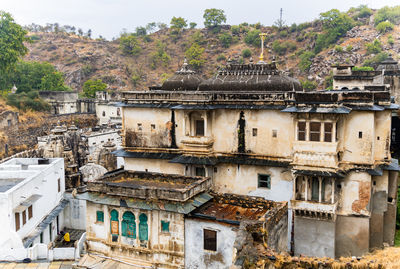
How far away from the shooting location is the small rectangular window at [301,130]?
24.1 m

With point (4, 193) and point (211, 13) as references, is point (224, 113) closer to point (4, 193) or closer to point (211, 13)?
point (4, 193)

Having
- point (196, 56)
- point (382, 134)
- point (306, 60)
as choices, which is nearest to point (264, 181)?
point (382, 134)

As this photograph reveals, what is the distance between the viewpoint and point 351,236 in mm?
24250

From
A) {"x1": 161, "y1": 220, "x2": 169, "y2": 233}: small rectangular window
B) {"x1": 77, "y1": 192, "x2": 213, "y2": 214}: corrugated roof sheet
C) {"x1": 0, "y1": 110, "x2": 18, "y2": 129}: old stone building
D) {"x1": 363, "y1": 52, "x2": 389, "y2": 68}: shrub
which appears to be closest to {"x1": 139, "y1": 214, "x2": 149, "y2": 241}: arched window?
{"x1": 77, "y1": 192, "x2": 213, "y2": 214}: corrugated roof sheet

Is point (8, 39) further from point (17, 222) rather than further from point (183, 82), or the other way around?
point (17, 222)

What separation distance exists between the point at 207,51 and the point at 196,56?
733cm

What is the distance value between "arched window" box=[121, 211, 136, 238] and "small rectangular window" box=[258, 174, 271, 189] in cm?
919

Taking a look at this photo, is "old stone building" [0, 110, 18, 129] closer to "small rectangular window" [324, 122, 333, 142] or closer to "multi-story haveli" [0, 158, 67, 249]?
"multi-story haveli" [0, 158, 67, 249]

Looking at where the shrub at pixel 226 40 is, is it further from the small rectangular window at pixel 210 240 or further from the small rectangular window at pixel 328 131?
the small rectangular window at pixel 210 240

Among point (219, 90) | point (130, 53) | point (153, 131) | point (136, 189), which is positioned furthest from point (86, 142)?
point (130, 53)

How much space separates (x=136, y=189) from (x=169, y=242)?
10.8 ft

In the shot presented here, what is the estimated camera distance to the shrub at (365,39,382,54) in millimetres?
85750

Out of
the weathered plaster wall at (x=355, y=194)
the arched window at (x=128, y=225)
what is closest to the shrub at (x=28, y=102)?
the arched window at (x=128, y=225)

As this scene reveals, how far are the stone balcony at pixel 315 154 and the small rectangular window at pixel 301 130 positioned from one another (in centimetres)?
32
